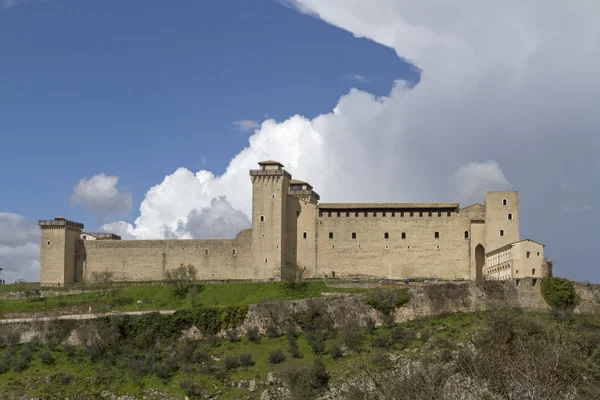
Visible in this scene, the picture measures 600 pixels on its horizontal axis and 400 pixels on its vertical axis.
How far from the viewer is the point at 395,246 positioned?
6962 cm

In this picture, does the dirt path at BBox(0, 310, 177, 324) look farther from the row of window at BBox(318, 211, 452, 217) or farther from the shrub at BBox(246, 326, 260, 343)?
the row of window at BBox(318, 211, 452, 217)

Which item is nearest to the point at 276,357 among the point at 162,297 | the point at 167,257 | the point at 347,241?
the point at 162,297

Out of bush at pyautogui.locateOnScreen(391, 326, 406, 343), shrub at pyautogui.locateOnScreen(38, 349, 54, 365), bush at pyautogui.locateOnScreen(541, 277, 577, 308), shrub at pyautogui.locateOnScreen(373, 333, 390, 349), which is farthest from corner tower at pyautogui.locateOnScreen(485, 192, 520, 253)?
shrub at pyautogui.locateOnScreen(38, 349, 54, 365)

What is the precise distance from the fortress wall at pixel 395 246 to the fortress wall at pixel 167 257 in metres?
6.79

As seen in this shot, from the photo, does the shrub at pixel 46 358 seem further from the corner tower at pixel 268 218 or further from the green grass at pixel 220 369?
the corner tower at pixel 268 218

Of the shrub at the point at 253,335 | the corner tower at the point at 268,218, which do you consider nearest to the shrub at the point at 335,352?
the shrub at the point at 253,335

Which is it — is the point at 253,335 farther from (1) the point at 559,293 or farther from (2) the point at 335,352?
(1) the point at 559,293

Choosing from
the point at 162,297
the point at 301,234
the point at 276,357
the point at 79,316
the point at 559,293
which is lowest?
the point at 276,357

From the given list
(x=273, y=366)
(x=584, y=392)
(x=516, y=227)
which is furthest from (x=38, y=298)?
(x=584, y=392)

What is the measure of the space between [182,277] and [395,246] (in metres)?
17.4

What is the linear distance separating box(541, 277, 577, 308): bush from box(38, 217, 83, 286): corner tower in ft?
134

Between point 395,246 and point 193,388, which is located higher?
point 395,246

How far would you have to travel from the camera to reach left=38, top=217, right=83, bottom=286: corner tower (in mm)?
75125

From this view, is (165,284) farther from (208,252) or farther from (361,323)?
(361,323)
